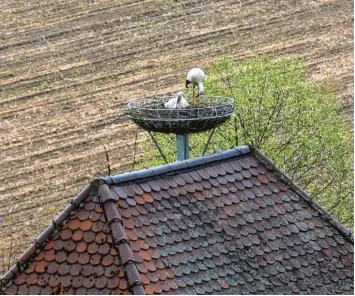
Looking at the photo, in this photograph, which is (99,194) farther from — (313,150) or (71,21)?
(71,21)

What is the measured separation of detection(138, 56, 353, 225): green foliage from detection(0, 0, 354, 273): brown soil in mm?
5877

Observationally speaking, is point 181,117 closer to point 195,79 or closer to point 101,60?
point 195,79

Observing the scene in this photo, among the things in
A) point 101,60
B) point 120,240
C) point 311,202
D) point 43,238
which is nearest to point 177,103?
point 311,202

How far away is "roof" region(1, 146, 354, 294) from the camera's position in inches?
401

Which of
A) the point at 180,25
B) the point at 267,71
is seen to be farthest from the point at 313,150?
the point at 180,25

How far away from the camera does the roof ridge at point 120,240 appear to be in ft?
32.1

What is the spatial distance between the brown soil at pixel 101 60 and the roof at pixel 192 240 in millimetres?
16446

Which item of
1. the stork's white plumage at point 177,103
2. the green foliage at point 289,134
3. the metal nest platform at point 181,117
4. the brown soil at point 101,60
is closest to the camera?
the metal nest platform at point 181,117

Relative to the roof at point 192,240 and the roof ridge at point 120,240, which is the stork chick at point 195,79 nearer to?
the roof at point 192,240

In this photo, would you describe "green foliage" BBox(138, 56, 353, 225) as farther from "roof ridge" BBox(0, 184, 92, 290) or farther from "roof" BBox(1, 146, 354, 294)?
"roof ridge" BBox(0, 184, 92, 290)

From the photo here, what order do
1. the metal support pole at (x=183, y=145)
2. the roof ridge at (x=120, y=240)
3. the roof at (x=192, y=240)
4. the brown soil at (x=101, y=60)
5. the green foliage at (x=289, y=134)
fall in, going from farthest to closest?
the brown soil at (x=101, y=60) < the green foliage at (x=289, y=134) < the metal support pole at (x=183, y=145) < the roof at (x=192, y=240) < the roof ridge at (x=120, y=240)

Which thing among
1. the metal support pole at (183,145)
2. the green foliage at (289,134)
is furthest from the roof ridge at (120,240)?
the green foliage at (289,134)

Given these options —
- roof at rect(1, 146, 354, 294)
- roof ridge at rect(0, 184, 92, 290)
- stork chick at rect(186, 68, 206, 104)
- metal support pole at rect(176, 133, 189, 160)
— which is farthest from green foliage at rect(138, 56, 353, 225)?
roof ridge at rect(0, 184, 92, 290)

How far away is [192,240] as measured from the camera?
1064 cm
